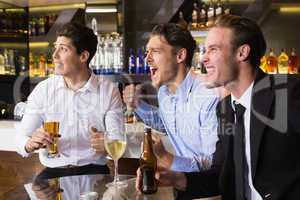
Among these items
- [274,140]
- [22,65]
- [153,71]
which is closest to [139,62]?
[153,71]

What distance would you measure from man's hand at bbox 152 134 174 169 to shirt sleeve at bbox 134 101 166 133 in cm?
7

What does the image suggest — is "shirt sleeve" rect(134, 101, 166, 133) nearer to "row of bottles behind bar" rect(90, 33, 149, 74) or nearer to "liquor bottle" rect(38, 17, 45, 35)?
"row of bottles behind bar" rect(90, 33, 149, 74)

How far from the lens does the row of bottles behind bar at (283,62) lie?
2.64 metres

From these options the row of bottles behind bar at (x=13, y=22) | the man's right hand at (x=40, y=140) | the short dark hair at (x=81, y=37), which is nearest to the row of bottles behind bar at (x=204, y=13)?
the short dark hair at (x=81, y=37)

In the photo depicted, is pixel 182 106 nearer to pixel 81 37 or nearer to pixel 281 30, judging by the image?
pixel 81 37

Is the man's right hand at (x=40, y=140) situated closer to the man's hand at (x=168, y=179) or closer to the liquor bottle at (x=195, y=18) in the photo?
the man's hand at (x=168, y=179)

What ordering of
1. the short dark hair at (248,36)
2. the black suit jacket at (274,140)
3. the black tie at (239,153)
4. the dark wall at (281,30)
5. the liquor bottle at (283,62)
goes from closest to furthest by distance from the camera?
the black suit jacket at (274,140)
the black tie at (239,153)
the short dark hair at (248,36)
the liquor bottle at (283,62)
the dark wall at (281,30)

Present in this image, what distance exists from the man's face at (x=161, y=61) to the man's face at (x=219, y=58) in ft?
0.64

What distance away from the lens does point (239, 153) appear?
5.40 feet

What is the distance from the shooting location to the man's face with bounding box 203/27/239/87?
191 centimetres

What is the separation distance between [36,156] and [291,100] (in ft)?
5.72

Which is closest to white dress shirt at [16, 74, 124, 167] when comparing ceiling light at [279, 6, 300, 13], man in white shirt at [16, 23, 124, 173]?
man in white shirt at [16, 23, 124, 173]

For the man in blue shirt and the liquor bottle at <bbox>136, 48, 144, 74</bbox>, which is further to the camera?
the liquor bottle at <bbox>136, 48, 144, 74</bbox>

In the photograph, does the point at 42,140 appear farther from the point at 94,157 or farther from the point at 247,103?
the point at 247,103
